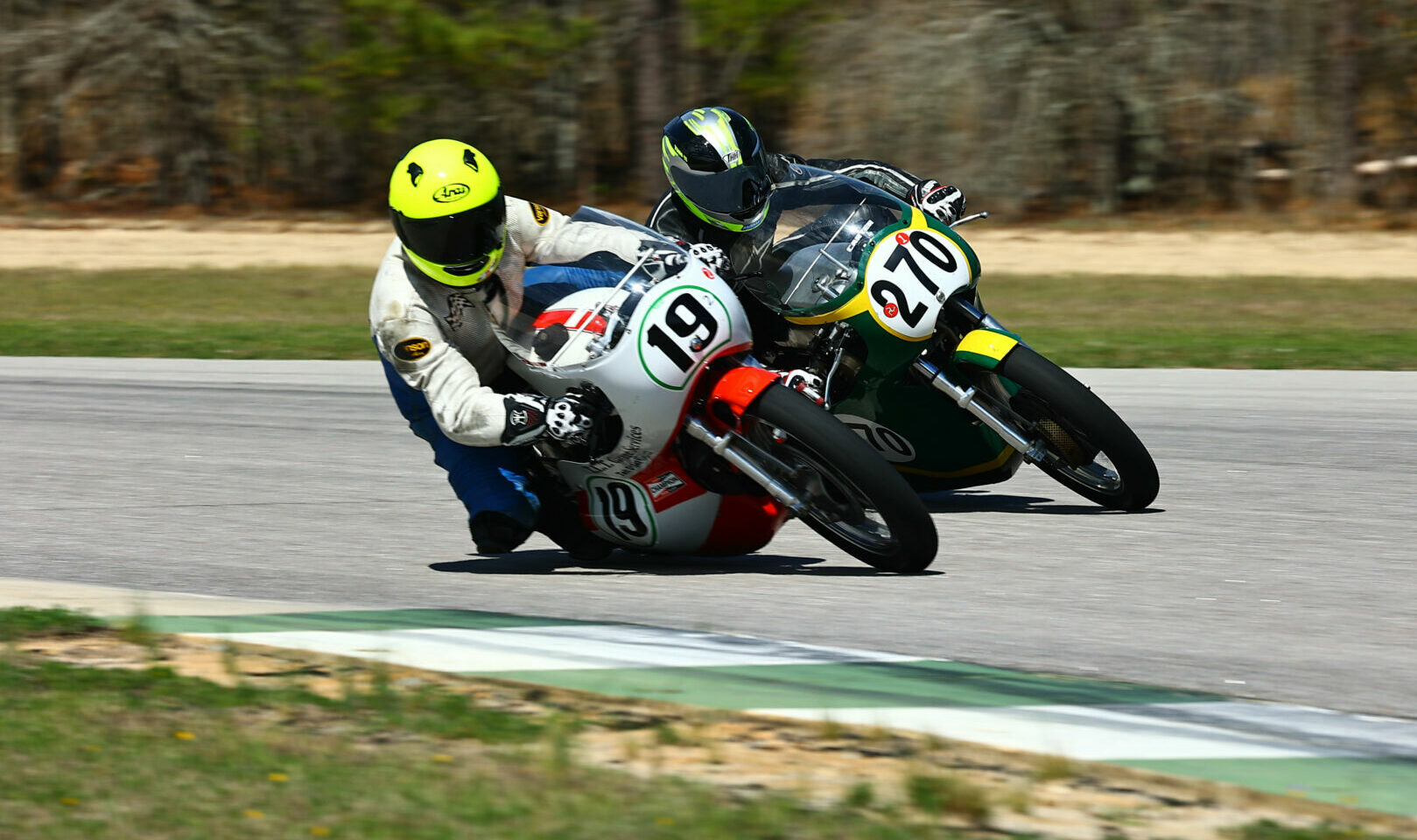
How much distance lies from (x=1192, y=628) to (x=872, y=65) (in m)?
23.8

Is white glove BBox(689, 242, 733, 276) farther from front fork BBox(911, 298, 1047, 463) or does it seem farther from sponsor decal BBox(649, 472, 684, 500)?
front fork BBox(911, 298, 1047, 463)

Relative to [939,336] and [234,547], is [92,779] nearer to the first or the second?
[234,547]

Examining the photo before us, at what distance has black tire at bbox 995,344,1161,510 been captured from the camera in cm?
699

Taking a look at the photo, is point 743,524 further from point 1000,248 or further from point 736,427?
point 1000,248

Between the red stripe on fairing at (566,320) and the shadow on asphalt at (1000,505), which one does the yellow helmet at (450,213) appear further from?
the shadow on asphalt at (1000,505)

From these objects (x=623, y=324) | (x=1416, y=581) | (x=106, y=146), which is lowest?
(x=1416, y=581)

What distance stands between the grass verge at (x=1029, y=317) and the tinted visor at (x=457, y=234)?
26.2 feet

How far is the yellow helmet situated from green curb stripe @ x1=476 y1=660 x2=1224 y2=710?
6.11ft

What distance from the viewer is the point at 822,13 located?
98.0ft

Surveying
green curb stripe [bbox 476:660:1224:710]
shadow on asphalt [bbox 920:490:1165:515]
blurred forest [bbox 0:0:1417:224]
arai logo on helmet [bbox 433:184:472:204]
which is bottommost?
green curb stripe [bbox 476:660:1224:710]

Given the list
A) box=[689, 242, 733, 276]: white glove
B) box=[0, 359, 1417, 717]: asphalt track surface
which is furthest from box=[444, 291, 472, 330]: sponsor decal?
box=[0, 359, 1417, 717]: asphalt track surface

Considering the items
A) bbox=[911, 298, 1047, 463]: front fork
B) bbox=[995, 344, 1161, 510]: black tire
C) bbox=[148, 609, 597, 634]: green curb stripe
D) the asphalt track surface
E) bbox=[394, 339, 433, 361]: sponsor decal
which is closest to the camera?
the asphalt track surface

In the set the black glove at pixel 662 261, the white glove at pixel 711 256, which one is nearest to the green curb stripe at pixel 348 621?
the black glove at pixel 662 261

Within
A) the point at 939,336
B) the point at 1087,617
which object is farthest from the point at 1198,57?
the point at 1087,617
